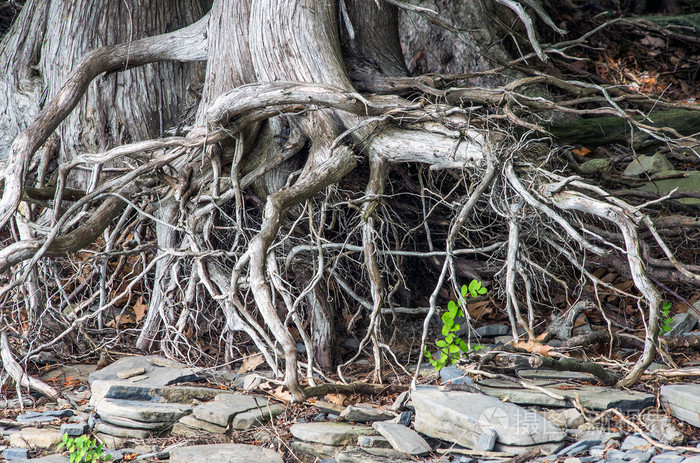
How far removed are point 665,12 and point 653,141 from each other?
5078 millimetres

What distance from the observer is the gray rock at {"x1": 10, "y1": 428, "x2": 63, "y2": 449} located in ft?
11.5

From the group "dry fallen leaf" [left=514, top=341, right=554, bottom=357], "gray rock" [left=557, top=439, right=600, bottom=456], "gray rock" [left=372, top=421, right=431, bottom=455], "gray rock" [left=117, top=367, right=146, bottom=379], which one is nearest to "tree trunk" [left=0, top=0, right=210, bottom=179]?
"gray rock" [left=117, top=367, right=146, bottom=379]

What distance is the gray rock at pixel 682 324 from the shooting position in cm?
443

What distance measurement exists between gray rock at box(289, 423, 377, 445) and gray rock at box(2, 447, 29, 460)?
1493mm

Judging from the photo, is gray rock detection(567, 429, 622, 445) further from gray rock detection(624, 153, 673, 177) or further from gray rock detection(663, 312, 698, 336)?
gray rock detection(624, 153, 673, 177)

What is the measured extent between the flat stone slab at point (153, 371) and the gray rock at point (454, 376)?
1.76 metres

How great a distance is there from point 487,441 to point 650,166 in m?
3.76

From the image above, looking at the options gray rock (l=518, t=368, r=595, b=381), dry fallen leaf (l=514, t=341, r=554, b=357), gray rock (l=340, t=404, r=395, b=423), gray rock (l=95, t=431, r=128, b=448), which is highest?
dry fallen leaf (l=514, t=341, r=554, b=357)

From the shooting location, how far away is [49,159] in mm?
5824

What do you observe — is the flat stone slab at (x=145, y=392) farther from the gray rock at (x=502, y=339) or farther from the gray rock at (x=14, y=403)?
the gray rock at (x=502, y=339)

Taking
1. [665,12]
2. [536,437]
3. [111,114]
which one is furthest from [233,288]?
[665,12]

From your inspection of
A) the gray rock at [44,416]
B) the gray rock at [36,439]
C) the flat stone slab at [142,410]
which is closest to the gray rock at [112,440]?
the flat stone slab at [142,410]

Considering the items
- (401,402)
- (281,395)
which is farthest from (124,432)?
(401,402)

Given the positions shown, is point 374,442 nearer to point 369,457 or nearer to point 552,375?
point 369,457
